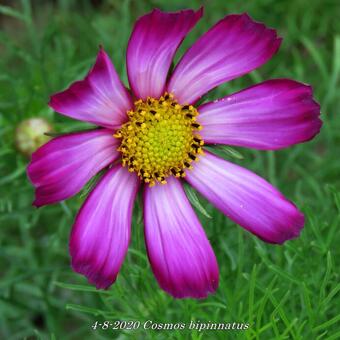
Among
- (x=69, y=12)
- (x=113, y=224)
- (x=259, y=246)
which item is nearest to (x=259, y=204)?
(x=259, y=246)

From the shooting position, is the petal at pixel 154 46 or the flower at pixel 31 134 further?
the flower at pixel 31 134

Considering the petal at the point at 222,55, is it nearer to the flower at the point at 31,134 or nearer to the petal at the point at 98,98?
the petal at the point at 98,98

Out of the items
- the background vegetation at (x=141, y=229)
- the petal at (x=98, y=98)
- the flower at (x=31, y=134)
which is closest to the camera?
the petal at (x=98, y=98)

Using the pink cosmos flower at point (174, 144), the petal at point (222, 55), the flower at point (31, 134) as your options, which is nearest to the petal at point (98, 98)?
the pink cosmos flower at point (174, 144)

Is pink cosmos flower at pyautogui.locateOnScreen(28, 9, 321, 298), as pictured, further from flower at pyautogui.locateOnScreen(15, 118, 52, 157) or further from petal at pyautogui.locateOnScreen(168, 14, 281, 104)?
flower at pyautogui.locateOnScreen(15, 118, 52, 157)

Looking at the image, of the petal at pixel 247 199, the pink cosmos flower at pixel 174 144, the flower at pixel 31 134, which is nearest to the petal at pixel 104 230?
the pink cosmos flower at pixel 174 144

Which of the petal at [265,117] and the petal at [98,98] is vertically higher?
the petal at [98,98]

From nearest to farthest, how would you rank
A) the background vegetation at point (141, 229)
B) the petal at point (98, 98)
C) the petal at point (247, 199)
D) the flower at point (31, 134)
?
1. the petal at point (98, 98)
2. the petal at point (247, 199)
3. the background vegetation at point (141, 229)
4. the flower at point (31, 134)
